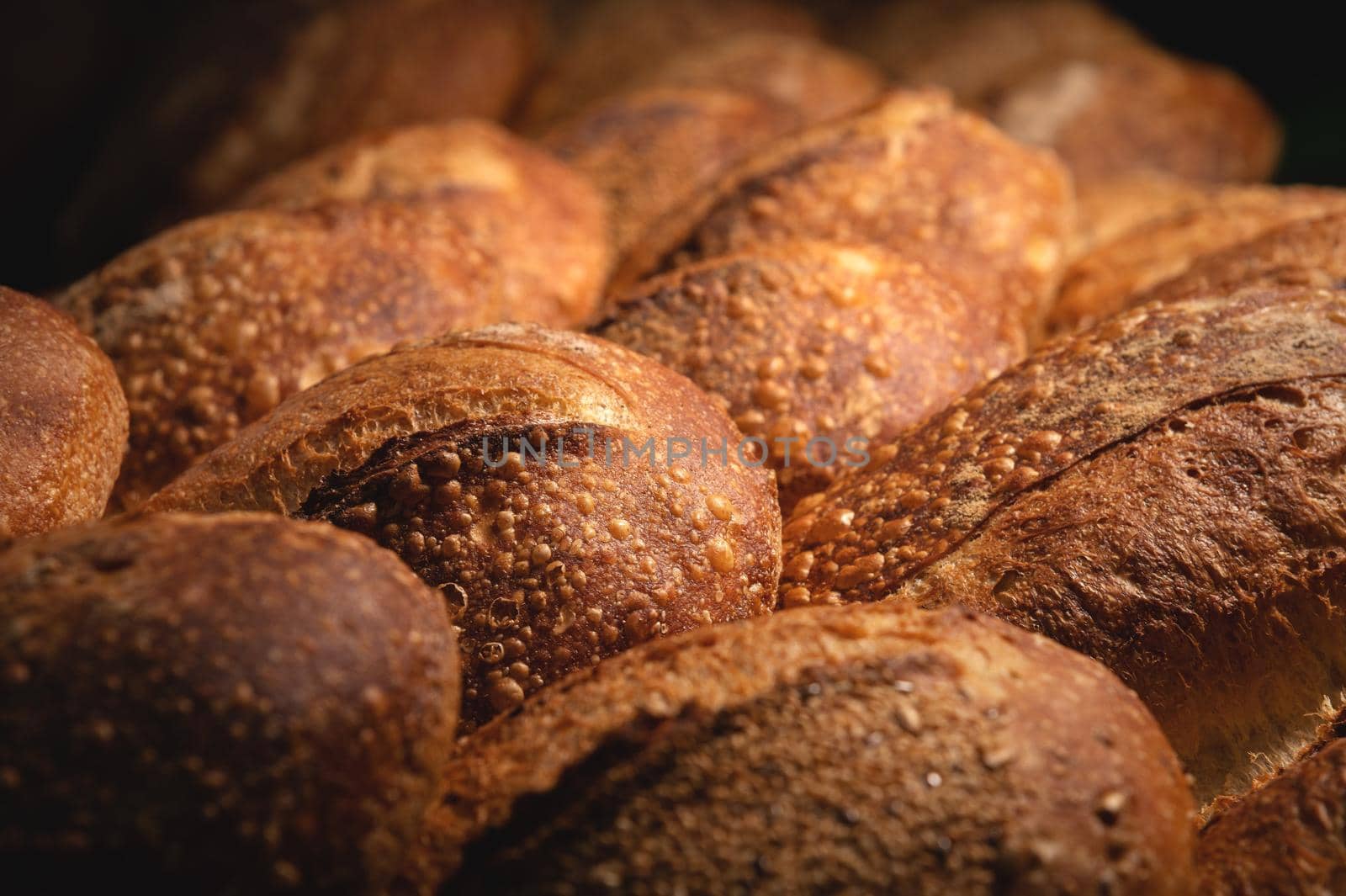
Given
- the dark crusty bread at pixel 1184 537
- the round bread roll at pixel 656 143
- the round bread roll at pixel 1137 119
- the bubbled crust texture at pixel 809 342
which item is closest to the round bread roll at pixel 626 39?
the round bread roll at pixel 656 143

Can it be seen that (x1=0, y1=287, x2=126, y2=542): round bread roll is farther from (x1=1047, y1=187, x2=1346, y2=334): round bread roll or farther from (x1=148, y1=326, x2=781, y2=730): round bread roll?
(x1=1047, y1=187, x2=1346, y2=334): round bread roll

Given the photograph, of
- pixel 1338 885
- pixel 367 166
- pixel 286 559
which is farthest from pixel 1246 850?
pixel 367 166

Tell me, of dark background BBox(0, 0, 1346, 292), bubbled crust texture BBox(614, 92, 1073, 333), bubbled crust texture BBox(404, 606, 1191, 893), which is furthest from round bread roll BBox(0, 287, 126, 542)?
dark background BBox(0, 0, 1346, 292)

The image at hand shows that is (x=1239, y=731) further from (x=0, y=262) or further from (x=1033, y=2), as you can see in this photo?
(x=0, y=262)

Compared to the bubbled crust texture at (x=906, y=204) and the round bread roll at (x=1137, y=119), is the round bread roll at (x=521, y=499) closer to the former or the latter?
the bubbled crust texture at (x=906, y=204)

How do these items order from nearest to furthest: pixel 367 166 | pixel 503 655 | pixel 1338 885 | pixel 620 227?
pixel 1338 885 < pixel 503 655 < pixel 367 166 < pixel 620 227
